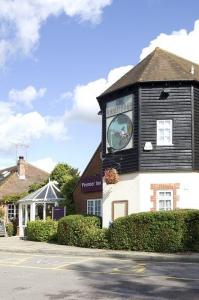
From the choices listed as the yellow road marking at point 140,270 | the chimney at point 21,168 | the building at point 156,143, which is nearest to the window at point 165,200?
the building at point 156,143

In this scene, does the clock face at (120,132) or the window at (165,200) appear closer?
the window at (165,200)

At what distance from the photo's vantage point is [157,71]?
25531 millimetres

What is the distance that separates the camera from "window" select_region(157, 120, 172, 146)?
24.3 metres

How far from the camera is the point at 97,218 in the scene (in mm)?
26000

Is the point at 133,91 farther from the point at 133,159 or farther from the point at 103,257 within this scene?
the point at 103,257

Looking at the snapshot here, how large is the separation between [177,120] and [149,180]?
3.18 meters

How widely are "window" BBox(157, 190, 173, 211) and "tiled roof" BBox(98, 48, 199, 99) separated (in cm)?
550

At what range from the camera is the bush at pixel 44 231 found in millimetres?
28344

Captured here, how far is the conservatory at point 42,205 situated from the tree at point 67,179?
0.56 metres

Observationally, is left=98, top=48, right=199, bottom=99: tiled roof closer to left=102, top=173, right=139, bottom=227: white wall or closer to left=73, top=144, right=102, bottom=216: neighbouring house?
left=102, top=173, right=139, bottom=227: white wall

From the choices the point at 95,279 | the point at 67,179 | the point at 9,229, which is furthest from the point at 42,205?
the point at 95,279

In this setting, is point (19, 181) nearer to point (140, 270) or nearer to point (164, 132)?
point (164, 132)

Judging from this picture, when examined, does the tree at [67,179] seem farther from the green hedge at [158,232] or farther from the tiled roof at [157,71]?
the green hedge at [158,232]

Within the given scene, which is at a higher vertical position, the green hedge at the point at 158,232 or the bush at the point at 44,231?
the green hedge at the point at 158,232
